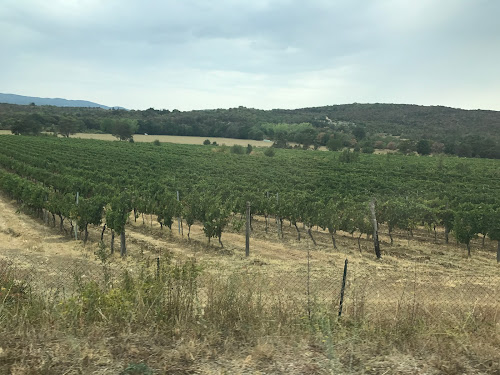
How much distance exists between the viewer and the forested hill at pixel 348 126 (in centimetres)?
8138

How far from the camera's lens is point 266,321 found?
4.41m

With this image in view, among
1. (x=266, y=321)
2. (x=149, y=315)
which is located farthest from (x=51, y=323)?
(x=266, y=321)

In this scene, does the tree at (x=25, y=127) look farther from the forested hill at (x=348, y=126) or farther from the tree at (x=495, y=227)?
the tree at (x=495, y=227)

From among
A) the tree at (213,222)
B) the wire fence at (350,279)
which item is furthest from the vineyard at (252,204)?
the wire fence at (350,279)

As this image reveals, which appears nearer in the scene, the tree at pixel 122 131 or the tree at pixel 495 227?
the tree at pixel 495 227

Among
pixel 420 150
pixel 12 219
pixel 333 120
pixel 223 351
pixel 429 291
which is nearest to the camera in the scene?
pixel 223 351

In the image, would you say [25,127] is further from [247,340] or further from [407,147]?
[247,340]

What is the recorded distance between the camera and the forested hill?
267ft

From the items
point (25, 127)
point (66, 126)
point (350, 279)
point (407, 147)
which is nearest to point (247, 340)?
point (350, 279)

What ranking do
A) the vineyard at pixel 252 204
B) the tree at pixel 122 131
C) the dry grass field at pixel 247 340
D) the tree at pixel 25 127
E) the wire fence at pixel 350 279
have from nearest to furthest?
the dry grass field at pixel 247 340 → the wire fence at pixel 350 279 → the vineyard at pixel 252 204 → the tree at pixel 25 127 → the tree at pixel 122 131

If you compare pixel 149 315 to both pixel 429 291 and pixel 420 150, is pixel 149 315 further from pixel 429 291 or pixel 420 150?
pixel 420 150

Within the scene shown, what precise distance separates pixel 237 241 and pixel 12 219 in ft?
37.8

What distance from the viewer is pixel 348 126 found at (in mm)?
123938

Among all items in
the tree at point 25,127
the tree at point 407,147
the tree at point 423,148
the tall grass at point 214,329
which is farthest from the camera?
the tree at point 25,127
